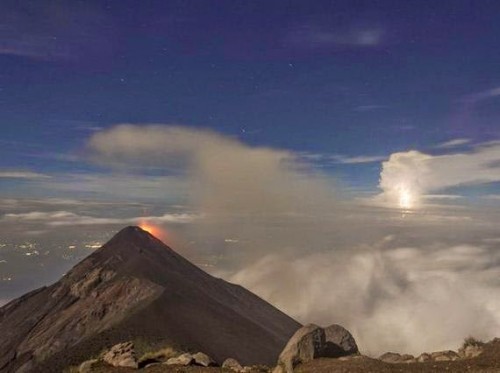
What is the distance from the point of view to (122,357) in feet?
232

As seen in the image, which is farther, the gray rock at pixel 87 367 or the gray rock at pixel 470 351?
the gray rock at pixel 87 367

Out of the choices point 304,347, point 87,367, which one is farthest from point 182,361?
point 304,347

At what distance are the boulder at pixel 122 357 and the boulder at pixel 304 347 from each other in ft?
75.9

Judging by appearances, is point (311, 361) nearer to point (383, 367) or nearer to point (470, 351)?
point (383, 367)

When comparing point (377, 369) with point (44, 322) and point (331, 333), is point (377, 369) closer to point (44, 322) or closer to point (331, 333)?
point (331, 333)

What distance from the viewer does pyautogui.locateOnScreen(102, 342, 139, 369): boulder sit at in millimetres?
68812

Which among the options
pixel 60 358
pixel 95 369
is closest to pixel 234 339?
pixel 60 358

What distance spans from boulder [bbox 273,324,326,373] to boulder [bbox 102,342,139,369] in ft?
75.9

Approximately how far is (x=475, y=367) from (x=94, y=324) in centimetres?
16204

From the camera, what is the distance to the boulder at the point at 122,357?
2709 inches

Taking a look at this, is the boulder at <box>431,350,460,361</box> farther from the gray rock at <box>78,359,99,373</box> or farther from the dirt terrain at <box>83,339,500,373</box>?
the gray rock at <box>78,359,99,373</box>

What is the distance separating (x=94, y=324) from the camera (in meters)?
182

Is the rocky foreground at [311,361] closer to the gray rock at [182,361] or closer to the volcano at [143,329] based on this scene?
the gray rock at [182,361]

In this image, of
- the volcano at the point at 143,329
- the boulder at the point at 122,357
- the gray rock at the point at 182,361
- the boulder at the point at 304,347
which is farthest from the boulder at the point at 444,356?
the volcano at the point at 143,329
